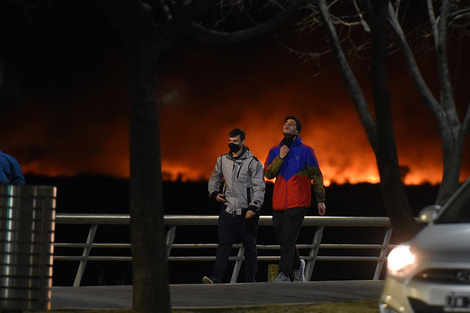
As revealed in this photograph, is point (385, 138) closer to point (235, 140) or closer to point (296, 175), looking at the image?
point (296, 175)

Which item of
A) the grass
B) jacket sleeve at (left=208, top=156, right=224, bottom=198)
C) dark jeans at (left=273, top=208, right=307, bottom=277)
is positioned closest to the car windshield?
the grass

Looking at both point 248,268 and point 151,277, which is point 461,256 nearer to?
point 151,277

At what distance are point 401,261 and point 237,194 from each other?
5.53 m

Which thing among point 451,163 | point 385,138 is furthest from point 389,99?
point 451,163

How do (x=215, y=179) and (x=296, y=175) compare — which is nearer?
(x=296, y=175)

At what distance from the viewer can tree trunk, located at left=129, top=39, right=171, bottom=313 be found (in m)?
10.1

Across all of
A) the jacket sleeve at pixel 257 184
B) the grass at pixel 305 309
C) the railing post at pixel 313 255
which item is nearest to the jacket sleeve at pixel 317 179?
the jacket sleeve at pixel 257 184

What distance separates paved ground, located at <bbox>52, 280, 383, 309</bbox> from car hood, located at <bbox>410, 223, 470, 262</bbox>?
121 inches

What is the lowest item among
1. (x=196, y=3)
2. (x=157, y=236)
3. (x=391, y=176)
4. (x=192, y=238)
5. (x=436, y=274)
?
(x=436, y=274)

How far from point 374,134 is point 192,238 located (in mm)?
140842

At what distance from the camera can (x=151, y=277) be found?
10.2 m

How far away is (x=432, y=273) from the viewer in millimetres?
8461

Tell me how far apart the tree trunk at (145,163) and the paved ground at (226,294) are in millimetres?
1138

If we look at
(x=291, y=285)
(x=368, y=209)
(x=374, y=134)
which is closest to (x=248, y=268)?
(x=291, y=285)
